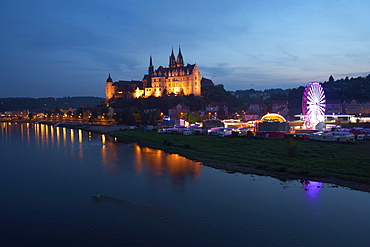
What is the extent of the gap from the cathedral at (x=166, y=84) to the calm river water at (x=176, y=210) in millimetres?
55595

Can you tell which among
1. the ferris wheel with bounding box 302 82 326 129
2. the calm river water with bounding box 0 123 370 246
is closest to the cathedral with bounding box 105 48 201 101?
the ferris wheel with bounding box 302 82 326 129

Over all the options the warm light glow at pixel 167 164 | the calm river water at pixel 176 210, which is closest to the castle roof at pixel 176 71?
the warm light glow at pixel 167 164

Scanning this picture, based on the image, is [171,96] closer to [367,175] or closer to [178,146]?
[178,146]

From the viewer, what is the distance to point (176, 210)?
10.1 meters

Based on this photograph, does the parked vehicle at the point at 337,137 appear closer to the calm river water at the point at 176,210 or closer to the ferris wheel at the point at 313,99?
the ferris wheel at the point at 313,99

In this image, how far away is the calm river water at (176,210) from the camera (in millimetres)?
8203

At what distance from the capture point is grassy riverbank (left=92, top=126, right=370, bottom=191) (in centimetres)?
1377

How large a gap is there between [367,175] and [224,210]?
6776mm

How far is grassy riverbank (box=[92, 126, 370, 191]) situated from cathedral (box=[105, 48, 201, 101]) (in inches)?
1850

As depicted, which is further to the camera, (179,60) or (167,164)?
(179,60)

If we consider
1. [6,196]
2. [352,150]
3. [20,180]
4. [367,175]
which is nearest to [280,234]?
[367,175]

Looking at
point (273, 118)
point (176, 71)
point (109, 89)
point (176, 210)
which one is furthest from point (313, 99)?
point (109, 89)

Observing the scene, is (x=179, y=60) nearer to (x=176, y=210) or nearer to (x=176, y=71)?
(x=176, y=71)

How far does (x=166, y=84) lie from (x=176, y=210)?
213 feet
